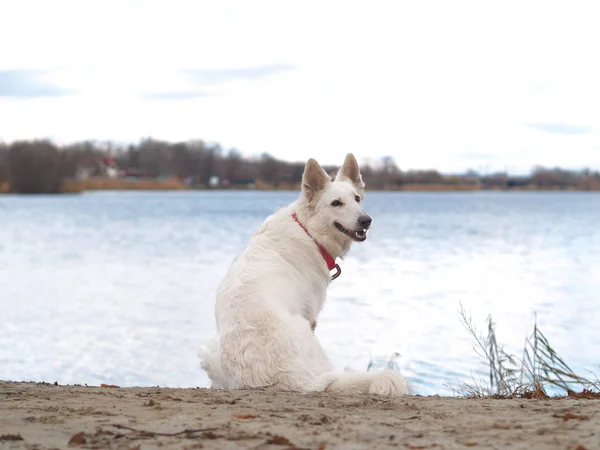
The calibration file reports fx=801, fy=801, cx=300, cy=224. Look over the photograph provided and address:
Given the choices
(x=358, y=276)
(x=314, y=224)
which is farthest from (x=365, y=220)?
(x=358, y=276)

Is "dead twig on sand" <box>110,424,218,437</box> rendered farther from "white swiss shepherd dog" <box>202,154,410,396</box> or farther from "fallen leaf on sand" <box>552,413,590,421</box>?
"fallen leaf on sand" <box>552,413,590,421</box>

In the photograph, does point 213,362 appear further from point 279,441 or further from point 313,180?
point 279,441

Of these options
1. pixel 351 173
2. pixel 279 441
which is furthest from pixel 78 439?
pixel 351 173

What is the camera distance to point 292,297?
23.0ft

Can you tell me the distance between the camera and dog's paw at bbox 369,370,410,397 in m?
5.52

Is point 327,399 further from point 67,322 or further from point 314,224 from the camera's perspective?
point 67,322

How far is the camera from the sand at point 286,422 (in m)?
4.13

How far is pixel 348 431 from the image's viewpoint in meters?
4.38

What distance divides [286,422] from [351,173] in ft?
13.6

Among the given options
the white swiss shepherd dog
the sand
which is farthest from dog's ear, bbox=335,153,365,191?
the sand

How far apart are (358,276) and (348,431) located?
836 inches

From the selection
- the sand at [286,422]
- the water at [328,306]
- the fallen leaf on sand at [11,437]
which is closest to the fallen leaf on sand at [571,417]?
the sand at [286,422]

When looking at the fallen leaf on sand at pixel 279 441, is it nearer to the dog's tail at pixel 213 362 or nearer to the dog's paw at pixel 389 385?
the dog's paw at pixel 389 385

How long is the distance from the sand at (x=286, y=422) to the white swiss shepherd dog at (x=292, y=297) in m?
0.38
